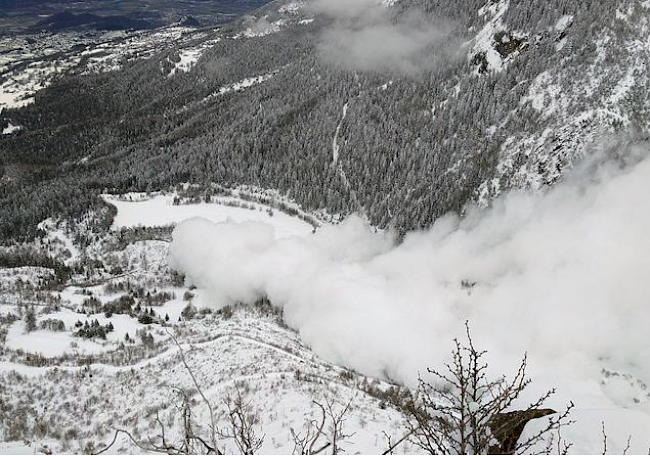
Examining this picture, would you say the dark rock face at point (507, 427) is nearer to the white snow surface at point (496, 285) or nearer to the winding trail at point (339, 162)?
the white snow surface at point (496, 285)

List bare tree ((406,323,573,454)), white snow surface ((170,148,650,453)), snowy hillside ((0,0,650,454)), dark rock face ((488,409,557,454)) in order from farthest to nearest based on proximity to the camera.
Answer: white snow surface ((170,148,650,453))
snowy hillside ((0,0,650,454))
dark rock face ((488,409,557,454))
bare tree ((406,323,573,454))

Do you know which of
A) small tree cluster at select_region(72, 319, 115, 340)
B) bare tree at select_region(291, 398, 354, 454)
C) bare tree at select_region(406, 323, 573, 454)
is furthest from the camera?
small tree cluster at select_region(72, 319, 115, 340)

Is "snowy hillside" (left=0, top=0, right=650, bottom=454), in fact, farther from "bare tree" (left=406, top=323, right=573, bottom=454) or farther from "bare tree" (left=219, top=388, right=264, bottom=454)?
"bare tree" (left=219, top=388, right=264, bottom=454)

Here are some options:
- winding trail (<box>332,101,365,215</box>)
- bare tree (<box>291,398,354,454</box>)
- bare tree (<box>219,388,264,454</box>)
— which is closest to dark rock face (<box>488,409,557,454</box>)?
bare tree (<box>291,398,354,454</box>)

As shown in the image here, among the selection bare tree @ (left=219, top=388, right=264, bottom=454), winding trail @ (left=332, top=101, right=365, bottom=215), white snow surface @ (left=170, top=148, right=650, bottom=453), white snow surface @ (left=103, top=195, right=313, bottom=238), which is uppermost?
winding trail @ (left=332, top=101, right=365, bottom=215)

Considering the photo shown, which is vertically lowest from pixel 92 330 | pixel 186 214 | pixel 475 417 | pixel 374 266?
pixel 475 417

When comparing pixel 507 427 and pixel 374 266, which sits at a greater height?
pixel 374 266

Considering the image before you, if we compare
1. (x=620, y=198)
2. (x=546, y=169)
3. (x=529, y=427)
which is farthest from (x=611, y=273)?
(x=529, y=427)

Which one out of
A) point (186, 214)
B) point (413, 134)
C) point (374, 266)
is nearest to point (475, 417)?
point (374, 266)

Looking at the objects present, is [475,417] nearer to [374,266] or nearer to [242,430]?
[242,430]
